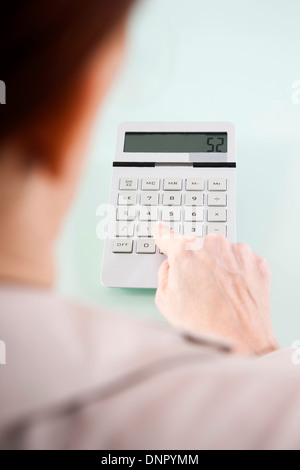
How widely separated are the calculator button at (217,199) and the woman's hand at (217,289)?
0.14 ft

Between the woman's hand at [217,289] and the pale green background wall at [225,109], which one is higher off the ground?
the pale green background wall at [225,109]

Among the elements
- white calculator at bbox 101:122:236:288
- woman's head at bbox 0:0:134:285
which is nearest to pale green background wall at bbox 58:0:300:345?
white calculator at bbox 101:122:236:288

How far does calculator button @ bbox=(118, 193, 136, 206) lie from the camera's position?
458mm

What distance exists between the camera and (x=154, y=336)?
0.52ft

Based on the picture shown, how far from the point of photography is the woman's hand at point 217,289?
0.34m

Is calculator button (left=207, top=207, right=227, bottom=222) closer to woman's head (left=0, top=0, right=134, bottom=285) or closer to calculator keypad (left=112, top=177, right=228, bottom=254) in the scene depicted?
calculator keypad (left=112, top=177, right=228, bottom=254)

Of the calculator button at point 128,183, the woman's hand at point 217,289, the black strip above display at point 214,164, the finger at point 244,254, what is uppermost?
the black strip above display at point 214,164

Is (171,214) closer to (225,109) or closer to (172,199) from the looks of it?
(172,199)

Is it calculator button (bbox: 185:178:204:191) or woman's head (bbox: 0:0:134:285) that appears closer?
woman's head (bbox: 0:0:134:285)

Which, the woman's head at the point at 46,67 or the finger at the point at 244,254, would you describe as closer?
the woman's head at the point at 46,67

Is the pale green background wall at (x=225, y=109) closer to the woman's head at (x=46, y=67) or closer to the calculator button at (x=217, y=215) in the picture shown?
the calculator button at (x=217, y=215)

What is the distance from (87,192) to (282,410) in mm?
368

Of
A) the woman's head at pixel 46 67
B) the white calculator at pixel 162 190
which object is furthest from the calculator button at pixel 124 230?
the woman's head at pixel 46 67
